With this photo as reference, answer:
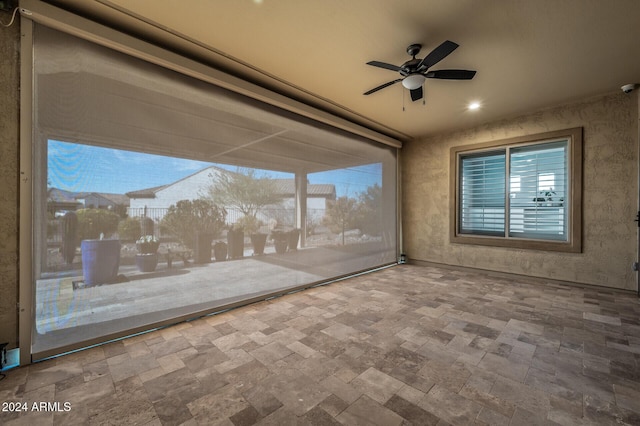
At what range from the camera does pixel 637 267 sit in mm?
3703

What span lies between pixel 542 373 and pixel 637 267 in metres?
3.38

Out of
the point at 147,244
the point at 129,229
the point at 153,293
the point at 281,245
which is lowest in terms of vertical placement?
the point at 153,293

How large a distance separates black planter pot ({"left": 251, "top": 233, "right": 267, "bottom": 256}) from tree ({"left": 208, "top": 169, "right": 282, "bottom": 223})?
0.91 ft

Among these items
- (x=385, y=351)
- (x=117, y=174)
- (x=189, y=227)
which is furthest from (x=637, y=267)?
(x=117, y=174)

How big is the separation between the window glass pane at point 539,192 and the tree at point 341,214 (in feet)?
9.62

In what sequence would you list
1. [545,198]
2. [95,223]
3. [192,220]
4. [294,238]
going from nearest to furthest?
[95,223], [192,220], [294,238], [545,198]

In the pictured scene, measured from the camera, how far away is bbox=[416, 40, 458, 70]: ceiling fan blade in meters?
2.31

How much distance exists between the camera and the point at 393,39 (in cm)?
269

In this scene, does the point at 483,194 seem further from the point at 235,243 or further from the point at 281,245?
the point at 235,243

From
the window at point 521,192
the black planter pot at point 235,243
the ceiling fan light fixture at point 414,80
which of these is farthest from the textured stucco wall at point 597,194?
the black planter pot at point 235,243

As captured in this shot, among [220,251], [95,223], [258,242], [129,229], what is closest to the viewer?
[95,223]

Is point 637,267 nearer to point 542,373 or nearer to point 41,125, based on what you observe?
point 542,373

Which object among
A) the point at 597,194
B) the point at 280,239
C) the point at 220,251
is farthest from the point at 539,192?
the point at 220,251

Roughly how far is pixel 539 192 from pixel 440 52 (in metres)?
3.62
